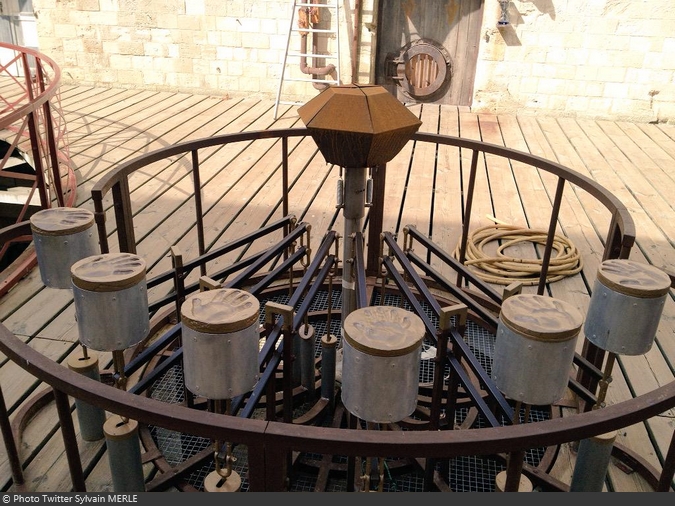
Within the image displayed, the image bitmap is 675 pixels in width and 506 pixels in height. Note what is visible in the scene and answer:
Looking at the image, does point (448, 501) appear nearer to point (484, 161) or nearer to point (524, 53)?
point (484, 161)

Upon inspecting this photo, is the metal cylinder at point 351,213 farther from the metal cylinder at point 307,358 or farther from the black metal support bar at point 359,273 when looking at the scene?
the metal cylinder at point 307,358

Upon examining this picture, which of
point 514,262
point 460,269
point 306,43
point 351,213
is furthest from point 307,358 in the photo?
point 306,43

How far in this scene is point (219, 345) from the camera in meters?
1.58

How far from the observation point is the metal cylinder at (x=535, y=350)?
1.65 metres

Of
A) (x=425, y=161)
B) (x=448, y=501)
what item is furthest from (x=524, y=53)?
(x=448, y=501)

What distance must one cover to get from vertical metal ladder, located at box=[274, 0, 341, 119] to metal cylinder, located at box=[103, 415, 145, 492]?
6143 millimetres

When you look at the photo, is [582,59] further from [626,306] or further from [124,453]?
[124,453]

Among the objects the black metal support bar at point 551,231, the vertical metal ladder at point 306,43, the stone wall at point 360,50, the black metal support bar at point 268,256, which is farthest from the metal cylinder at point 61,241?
the stone wall at point 360,50

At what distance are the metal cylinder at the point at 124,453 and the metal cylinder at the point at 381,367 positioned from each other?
663 millimetres

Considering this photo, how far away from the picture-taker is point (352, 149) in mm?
2188

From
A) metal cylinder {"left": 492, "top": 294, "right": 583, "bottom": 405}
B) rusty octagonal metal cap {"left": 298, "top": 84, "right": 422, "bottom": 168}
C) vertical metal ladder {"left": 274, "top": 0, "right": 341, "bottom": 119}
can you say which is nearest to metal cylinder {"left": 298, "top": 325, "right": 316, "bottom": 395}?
rusty octagonal metal cap {"left": 298, "top": 84, "right": 422, "bottom": 168}

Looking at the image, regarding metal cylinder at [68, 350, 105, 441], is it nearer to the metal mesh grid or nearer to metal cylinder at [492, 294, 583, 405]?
the metal mesh grid

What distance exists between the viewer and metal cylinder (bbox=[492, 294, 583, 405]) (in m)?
1.65

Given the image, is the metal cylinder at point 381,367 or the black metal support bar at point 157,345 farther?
the black metal support bar at point 157,345
